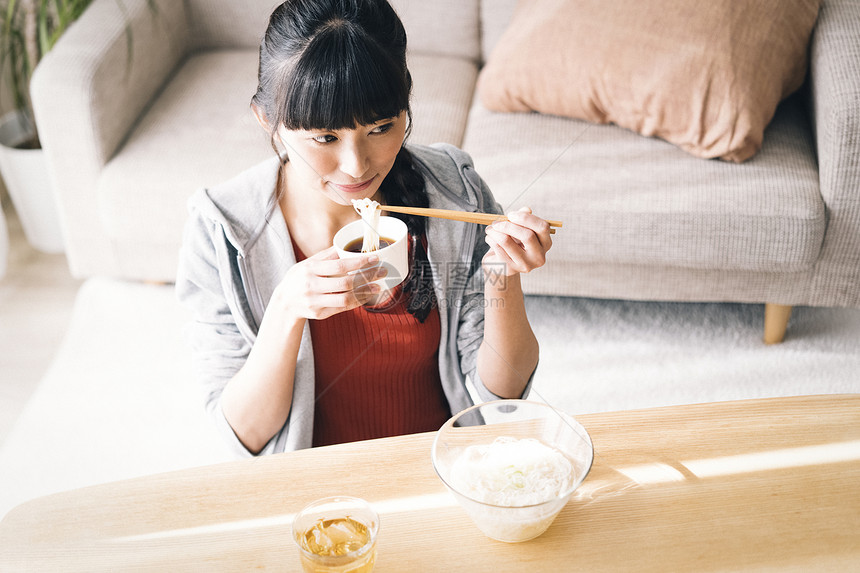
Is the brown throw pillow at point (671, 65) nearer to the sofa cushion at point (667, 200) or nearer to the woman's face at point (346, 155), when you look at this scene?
the sofa cushion at point (667, 200)

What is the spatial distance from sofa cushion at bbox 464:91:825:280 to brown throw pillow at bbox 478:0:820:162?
0.26 ft

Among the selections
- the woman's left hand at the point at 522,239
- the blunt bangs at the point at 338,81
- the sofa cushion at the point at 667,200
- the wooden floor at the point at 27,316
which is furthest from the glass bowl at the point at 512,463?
the wooden floor at the point at 27,316

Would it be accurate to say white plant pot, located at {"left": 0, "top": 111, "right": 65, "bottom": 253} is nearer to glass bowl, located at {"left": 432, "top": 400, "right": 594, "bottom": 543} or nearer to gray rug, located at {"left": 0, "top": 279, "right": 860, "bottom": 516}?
gray rug, located at {"left": 0, "top": 279, "right": 860, "bottom": 516}

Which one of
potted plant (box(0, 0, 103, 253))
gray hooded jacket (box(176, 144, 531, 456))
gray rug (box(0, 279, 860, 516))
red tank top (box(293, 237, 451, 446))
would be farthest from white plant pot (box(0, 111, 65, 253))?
red tank top (box(293, 237, 451, 446))

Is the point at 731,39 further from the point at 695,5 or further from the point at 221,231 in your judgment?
the point at 221,231

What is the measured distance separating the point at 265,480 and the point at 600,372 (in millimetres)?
1349

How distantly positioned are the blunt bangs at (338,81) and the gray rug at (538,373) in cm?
120

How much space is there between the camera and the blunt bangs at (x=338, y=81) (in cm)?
94

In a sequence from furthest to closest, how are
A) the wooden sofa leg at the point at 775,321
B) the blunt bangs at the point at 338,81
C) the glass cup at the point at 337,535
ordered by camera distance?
1. the wooden sofa leg at the point at 775,321
2. the blunt bangs at the point at 338,81
3. the glass cup at the point at 337,535

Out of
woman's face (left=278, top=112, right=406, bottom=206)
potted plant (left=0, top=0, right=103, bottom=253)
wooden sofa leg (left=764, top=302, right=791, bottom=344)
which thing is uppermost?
woman's face (left=278, top=112, right=406, bottom=206)

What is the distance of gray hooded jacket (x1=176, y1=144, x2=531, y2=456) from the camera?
1.16m

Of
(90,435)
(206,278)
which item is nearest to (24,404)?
(90,435)

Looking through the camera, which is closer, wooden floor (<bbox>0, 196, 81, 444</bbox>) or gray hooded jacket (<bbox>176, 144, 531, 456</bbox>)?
gray hooded jacket (<bbox>176, 144, 531, 456</bbox>)

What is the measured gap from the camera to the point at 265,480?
94 centimetres
